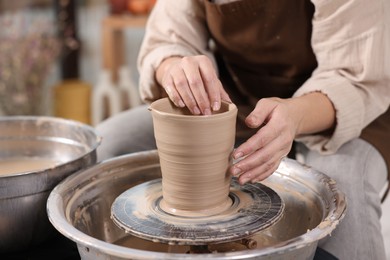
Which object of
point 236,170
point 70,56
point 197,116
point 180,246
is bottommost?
point 70,56

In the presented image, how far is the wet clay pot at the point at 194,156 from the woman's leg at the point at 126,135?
42 cm

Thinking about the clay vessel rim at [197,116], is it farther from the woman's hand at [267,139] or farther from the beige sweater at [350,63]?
the beige sweater at [350,63]

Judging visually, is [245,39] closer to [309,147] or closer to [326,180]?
[309,147]

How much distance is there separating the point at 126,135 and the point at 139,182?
258 millimetres

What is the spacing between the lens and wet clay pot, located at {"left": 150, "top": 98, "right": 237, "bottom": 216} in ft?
2.89

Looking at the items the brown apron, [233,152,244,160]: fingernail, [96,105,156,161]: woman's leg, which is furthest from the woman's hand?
[96,105,156,161]: woman's leg

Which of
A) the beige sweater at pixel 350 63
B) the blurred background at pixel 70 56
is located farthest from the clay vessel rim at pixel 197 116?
the blurred background at pixel 70 56

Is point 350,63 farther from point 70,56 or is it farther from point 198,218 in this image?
point 70,56

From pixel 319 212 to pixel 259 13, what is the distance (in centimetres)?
49

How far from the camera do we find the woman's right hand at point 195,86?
94 centimetres

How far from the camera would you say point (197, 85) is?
950 millimetres

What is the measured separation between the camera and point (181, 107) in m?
0.98

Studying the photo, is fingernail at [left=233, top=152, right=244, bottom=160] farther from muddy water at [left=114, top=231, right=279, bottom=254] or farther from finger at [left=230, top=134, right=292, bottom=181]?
muddy water at [left=114, top=231, right=279, bottom=254]

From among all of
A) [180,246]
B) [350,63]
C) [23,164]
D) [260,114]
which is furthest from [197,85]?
[23,164]
